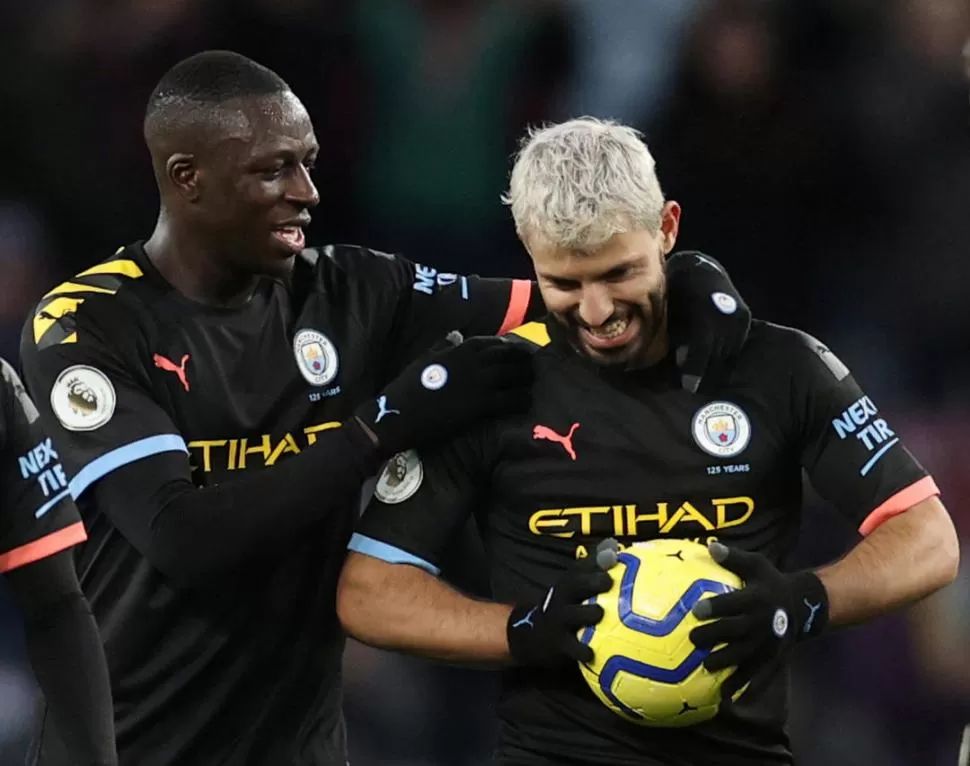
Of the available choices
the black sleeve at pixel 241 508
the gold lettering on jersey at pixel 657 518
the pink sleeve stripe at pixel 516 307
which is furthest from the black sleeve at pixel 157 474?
the pink sleeve stripe at pixel 516 307

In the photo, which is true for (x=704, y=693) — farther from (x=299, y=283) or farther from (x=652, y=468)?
(x=299, y=283)

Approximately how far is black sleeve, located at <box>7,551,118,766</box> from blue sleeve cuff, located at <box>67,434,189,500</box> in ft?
1.50

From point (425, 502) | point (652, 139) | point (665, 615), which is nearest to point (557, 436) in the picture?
point (425, 502)

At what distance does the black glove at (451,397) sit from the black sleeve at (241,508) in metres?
0.05

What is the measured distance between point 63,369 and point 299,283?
0.52m

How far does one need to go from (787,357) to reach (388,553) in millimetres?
818

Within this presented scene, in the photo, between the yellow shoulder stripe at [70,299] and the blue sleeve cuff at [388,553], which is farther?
the yellow shoulder stripe at [70,299]

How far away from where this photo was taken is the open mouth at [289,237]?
3068 mm

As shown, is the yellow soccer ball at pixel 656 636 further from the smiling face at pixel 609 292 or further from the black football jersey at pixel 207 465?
the black football jersey at pixel 207 465

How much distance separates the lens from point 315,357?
309cm

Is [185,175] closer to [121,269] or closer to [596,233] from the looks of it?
[121,269]

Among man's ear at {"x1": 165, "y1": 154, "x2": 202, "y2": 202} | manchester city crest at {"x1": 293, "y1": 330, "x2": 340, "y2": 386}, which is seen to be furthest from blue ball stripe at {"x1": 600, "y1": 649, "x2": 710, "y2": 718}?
man's ear at {"x1": 165, "y1": 154, "x2": 202, "y2": 202}

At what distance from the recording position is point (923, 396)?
199 inches

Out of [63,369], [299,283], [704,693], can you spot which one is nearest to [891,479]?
[704,693]
